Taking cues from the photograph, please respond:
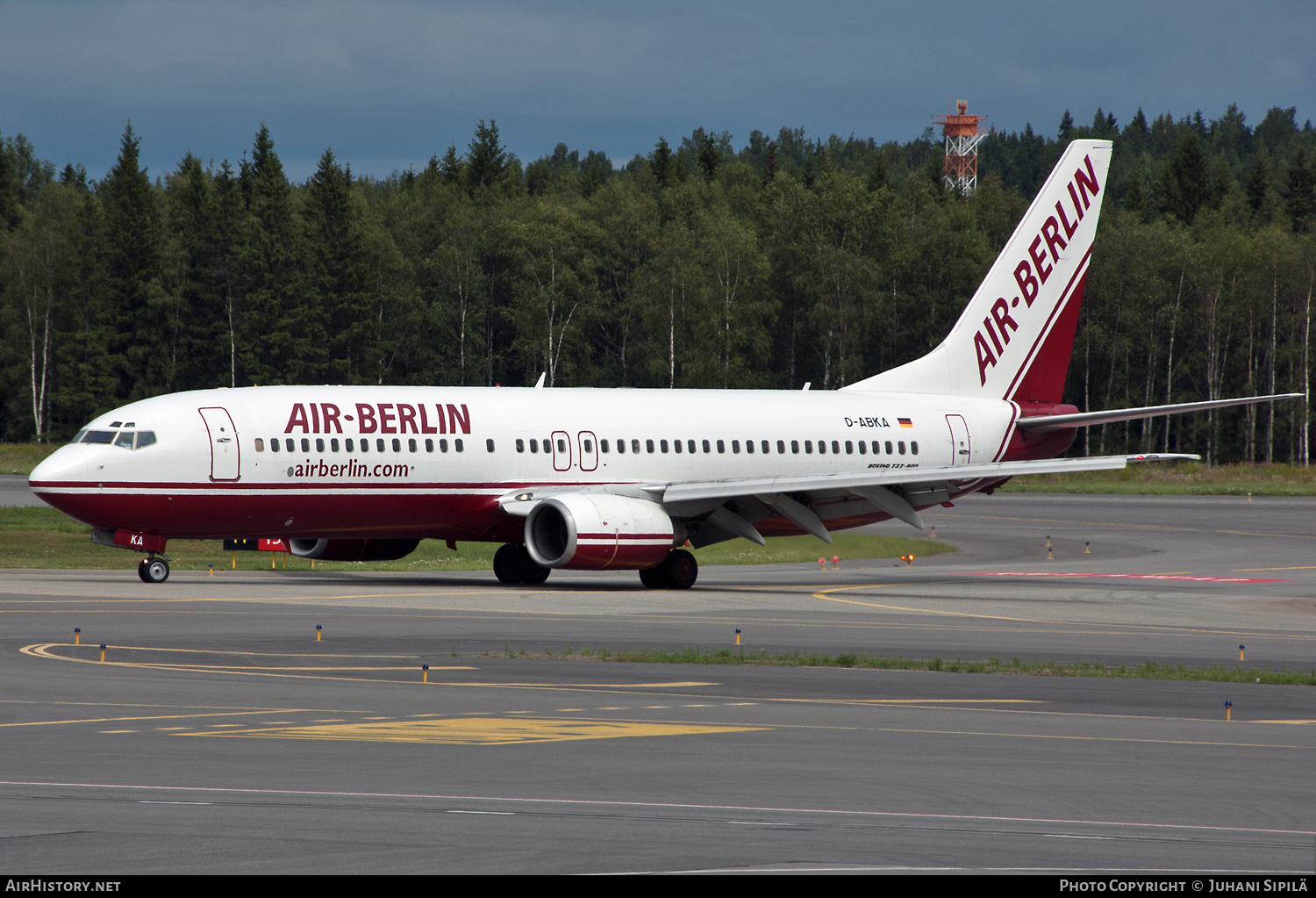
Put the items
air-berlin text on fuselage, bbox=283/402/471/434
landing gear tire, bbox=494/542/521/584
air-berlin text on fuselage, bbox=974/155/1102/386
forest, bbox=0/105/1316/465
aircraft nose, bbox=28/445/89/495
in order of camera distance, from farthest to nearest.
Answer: forest, bbox=0/105/1316/465 → air-berlin text on fuselage, bbox=974/155/1102/386 → landing gear tire, bbox=494/542/521/584 → air-berlin text on fuselage, bbox=283/402/471/434 → aircraft nose, bbox=28/445/89/495

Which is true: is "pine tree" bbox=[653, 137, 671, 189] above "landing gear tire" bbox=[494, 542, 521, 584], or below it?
above

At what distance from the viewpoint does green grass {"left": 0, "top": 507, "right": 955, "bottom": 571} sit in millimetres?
46344

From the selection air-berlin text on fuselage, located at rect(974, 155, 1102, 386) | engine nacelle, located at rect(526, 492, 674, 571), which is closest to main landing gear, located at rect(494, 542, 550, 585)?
engine nacelle, located at rect(526, 492, 674, 571)

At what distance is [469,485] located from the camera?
39062 millimetres

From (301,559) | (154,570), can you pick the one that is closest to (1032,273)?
(301,559)

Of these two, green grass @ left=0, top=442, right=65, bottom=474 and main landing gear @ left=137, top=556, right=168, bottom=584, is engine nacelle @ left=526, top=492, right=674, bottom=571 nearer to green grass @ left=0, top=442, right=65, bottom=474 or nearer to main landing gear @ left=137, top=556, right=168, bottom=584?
main landing gear @ left=137, top=556, right=168, bottom=584

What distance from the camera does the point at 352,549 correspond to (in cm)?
4081

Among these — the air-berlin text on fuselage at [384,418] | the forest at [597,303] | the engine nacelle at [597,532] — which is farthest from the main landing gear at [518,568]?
the forest at [597,303]

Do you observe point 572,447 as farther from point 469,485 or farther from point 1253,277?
point 1253,277

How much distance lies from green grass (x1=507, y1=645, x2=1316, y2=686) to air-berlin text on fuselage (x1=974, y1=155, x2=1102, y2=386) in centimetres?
2450

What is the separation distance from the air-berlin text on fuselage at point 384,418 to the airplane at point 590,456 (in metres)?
0.04

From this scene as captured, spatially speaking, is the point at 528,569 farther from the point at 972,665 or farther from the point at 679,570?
the point at 972,665

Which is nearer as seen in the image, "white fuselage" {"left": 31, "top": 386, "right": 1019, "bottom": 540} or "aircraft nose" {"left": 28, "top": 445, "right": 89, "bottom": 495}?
"aircraft nose" {"left": 28, "top": 445, "right": 89, "bottom": 495}

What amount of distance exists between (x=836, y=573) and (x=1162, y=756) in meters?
30.6
